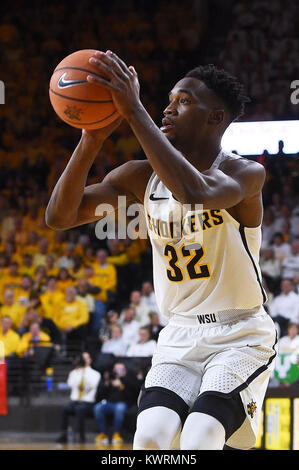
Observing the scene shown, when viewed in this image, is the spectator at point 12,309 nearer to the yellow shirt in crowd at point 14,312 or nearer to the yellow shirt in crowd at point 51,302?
the yellow shirt in crowd at point 14,312

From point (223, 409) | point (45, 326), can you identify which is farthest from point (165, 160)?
point (45, 326)

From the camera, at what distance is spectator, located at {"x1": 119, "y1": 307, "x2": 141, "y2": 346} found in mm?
9656

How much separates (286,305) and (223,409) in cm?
644

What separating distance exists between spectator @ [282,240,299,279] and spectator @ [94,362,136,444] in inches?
97.0

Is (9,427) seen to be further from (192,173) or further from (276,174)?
(192,173)

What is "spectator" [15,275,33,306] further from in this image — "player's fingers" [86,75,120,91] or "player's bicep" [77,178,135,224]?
"player's fingers" [86,75,120,91]

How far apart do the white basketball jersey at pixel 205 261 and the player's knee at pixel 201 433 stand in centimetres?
52

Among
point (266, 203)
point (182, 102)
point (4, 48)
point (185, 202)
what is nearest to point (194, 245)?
point (185, 202)

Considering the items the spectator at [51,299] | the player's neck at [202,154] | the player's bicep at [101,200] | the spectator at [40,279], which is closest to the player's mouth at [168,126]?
the player's neck at [202,154]

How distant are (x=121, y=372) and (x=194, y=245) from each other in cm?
622

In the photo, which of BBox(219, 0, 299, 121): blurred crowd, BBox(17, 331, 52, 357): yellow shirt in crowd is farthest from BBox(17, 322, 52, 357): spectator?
BBox(219, 0, 299, 121): blurred crowd

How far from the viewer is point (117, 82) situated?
3029 mm

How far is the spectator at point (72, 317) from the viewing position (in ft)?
33.4

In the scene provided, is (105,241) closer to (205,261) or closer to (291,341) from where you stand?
(291,341)
